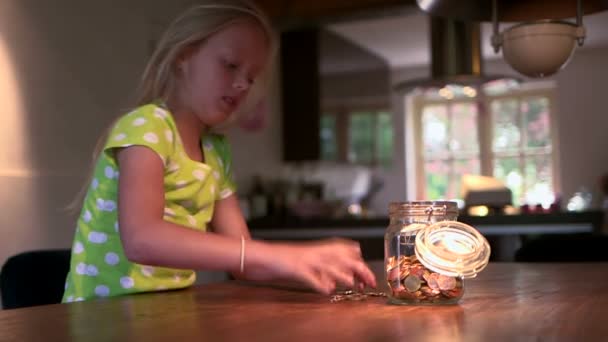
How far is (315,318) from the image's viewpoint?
708mm

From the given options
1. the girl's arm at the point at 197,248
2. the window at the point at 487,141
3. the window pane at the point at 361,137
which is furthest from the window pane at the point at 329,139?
the girl's arm at the point at 197,248

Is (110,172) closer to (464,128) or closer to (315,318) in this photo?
(315,318)

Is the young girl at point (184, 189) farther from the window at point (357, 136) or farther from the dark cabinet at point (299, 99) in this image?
the window at point (357, 136)

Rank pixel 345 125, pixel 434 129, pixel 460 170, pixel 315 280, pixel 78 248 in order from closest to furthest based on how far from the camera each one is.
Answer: pixel 315 280 → pixel 78 248 → pixel 345 125 → pixel 460 170 → pixel 434 129

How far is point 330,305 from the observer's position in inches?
32.4

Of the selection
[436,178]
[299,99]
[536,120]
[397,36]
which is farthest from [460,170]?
[299,99]

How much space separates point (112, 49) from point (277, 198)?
1374mm

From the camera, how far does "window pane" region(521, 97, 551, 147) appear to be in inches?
252

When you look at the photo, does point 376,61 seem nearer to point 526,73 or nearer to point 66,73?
point 66,73

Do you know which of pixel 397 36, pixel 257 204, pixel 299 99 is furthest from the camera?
pixel 397 36

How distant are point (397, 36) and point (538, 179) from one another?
84.8 inches

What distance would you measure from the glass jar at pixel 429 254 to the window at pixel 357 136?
3584mm

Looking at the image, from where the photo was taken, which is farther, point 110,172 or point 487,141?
point 487,141

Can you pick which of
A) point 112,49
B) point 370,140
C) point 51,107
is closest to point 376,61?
point 370,140
